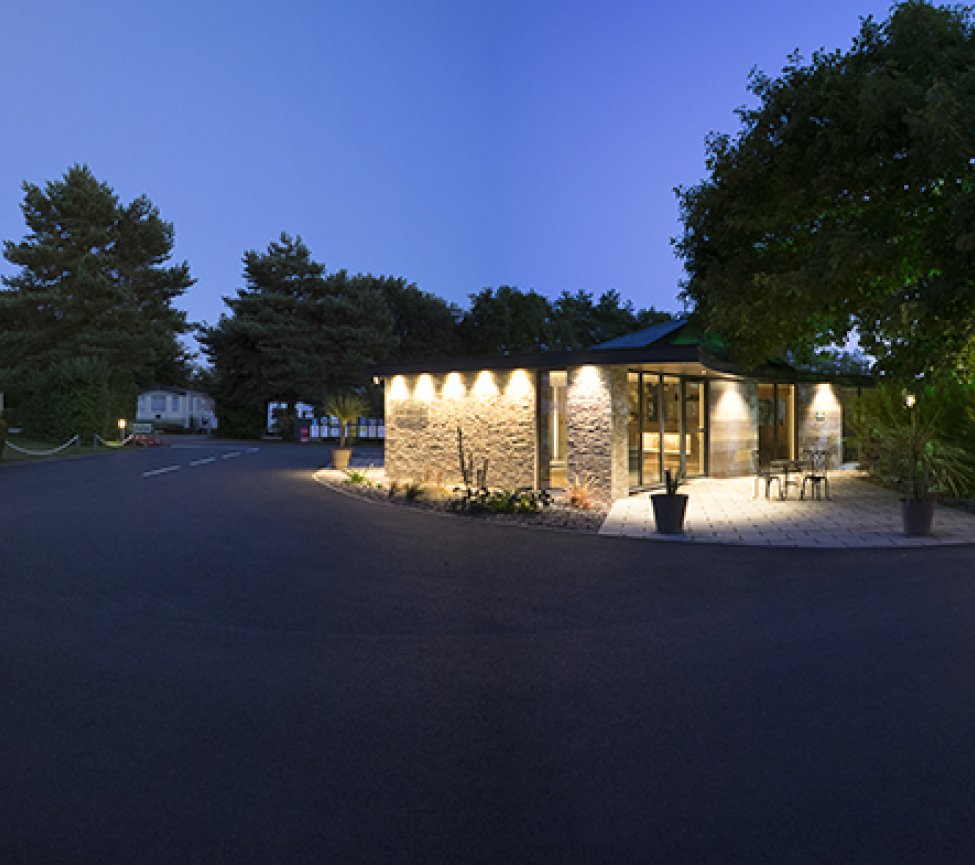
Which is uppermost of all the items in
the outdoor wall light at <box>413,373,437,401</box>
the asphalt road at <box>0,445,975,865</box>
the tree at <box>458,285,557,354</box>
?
the tree at <box>458,285,557,354</box>

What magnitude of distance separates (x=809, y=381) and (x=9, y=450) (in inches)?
1039

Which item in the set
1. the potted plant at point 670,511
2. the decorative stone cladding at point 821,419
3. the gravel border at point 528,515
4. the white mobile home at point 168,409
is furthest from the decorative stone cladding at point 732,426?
the white mobile home at point 168,409

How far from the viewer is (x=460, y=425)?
644 inches

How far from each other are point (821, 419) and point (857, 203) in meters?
7.25

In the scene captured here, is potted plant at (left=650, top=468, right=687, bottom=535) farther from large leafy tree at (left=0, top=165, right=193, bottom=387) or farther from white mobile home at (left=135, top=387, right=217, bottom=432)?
white mobile home at (left=135, top=387, right=217, bottom=432)

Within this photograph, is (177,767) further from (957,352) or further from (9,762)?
(957,352)

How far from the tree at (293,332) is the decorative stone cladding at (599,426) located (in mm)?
26669

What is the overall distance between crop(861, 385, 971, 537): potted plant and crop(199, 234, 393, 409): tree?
27.2 metres

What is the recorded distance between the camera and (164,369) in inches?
2515

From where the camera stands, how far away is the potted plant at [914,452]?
9.84 m

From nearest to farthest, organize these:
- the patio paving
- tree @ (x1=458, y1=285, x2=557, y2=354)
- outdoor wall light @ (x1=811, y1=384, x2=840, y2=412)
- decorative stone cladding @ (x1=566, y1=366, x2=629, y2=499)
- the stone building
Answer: the patio paving → decorative stone cladding @ (x1=566, y1=366, x2=629, y2=499) → the stone building → outdoor wall light @ (x1=811, y1=384, x2=840, y2=412) → tree @ (x1=458, y1=285, x2=557, y2=354)

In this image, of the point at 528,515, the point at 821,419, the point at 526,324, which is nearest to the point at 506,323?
the point at 526,324

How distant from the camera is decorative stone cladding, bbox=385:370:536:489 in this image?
50.4ft

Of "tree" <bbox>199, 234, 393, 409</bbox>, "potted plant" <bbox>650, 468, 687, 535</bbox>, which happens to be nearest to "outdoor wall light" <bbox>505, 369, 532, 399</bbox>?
"potted plant" <bbox>650, 468, 687, 535</bbox>
